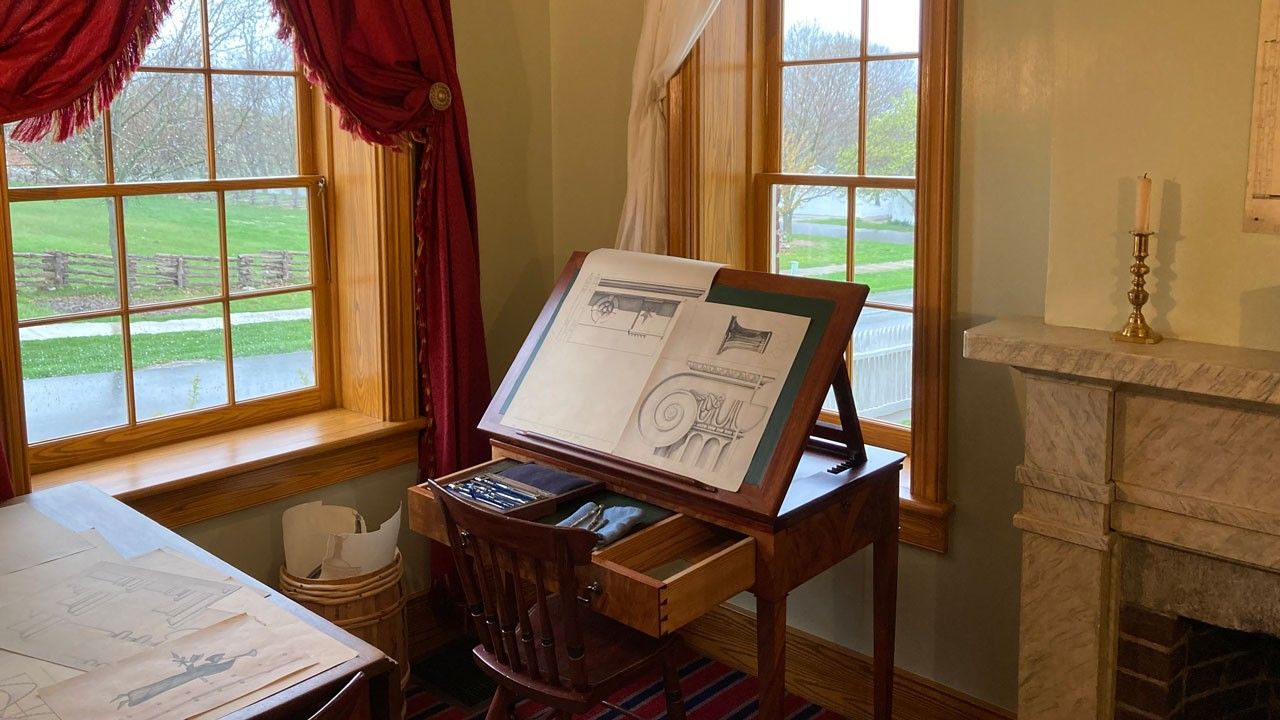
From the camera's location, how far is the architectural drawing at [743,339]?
2508 mm

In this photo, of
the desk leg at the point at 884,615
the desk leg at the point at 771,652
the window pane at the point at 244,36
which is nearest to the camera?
the desk leg at the point at 771,652

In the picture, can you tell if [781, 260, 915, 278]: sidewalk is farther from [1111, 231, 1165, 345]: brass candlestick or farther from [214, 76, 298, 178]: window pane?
[214, 76, 298, 178]: window pane

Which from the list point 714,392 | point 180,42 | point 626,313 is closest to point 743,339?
point 714,392

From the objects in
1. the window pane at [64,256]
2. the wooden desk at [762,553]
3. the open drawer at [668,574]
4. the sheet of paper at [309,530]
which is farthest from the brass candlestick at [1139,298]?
the window pane at [64,256]

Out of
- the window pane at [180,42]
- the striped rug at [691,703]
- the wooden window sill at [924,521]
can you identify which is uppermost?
the window pane at [180,42]

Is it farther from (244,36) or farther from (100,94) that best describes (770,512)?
(244,36)

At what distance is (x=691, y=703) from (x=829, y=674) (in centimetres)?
41

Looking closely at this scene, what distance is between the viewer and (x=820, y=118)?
3201 mm

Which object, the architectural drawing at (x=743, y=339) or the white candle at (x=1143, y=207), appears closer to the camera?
the white candle at (x=1143, y=207)

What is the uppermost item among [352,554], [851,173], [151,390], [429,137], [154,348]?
[429,137]

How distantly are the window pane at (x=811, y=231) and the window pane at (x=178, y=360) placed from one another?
64.3 inches

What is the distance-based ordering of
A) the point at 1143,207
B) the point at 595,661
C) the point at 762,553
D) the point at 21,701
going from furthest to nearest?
the point at 595,661 < the point at 762,553 < the point at 1143,207 < the point at 21,701

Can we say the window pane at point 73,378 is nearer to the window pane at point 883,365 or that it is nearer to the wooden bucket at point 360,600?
the wooden bucket at point 360,600

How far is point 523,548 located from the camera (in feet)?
7.38
